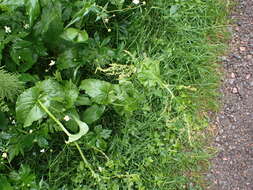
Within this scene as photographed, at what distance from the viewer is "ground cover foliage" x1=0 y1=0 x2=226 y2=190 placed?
1.81 metres

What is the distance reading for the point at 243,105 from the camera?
2.40 metres

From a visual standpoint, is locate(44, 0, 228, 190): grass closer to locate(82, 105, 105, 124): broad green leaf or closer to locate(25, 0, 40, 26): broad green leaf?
locate(82, 105, 105, 124): broad green leaf

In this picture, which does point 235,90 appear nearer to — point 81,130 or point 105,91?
point 105,91

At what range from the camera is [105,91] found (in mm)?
1901

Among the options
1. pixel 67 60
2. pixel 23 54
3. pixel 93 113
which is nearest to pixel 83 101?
pixel 93 113

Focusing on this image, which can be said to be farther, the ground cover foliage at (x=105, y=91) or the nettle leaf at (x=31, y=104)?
the ground cover foliage at (x=105, y=91)

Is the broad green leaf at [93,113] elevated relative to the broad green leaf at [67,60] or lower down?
lower down

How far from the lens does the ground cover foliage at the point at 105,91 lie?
1.81 meters

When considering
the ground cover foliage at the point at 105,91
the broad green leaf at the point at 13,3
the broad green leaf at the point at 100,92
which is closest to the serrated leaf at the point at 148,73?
the ground cover foliage at the point at 105,91

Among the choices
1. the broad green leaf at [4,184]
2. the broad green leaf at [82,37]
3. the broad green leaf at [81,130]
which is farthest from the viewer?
the broad green leaf at [82,37]

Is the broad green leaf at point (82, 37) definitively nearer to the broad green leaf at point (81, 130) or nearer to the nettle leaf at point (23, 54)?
the nettle leaf at point (23, 54)

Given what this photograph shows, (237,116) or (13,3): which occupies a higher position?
(13,3)

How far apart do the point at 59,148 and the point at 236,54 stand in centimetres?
129

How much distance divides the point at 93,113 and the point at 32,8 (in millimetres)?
589
